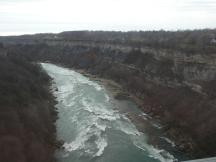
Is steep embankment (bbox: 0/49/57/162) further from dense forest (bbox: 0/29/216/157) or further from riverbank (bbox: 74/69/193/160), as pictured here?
riverbank (bbox: 74/69/193/160)

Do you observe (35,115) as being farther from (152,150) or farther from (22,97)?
(152,150)

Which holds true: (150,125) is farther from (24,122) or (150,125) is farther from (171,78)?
→ (171,78)

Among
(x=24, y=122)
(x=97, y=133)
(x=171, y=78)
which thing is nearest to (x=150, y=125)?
(x=97, y=133)

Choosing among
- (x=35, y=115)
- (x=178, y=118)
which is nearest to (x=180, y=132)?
(x=178, y=118)

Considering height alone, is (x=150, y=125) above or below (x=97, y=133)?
below

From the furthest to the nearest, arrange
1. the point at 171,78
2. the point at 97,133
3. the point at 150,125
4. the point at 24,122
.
Result: the point at 171,78, the point at 150,125, the point at 97,133, the point at 24,122

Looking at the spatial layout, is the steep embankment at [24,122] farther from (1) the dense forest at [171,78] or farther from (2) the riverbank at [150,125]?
(2) the riverbank at [150,125]
